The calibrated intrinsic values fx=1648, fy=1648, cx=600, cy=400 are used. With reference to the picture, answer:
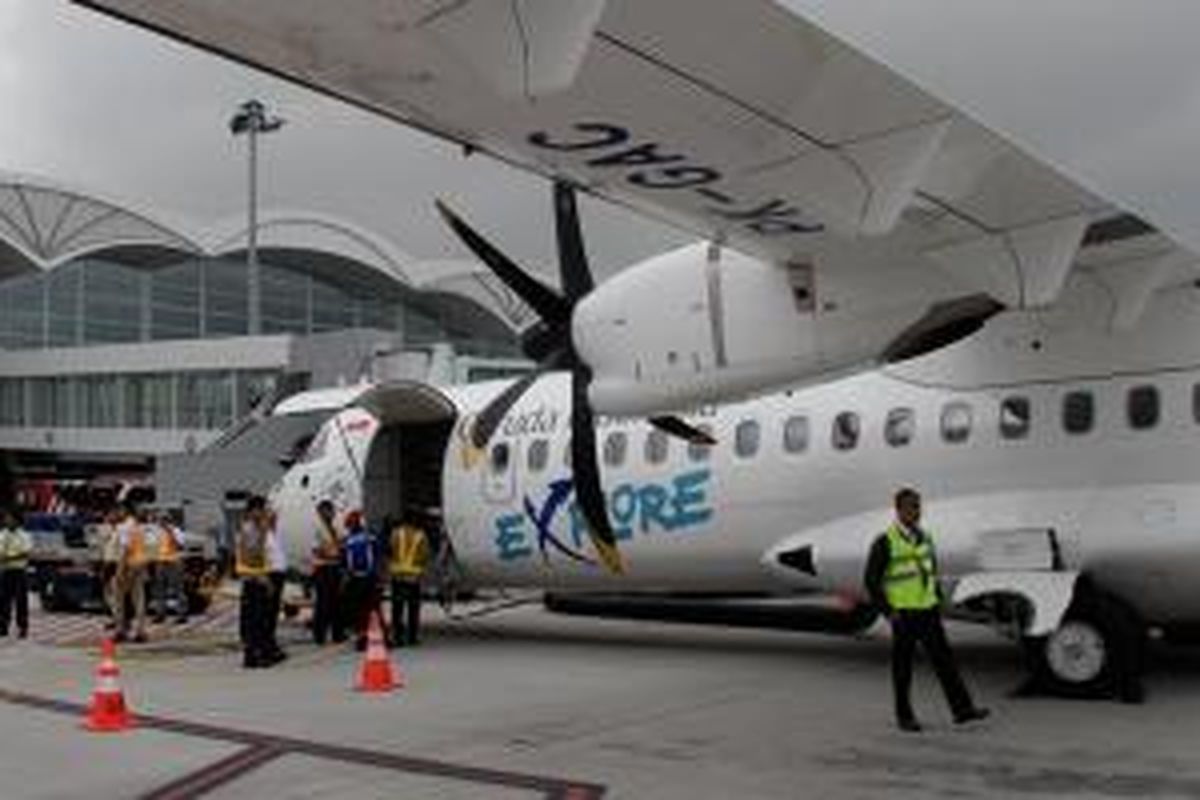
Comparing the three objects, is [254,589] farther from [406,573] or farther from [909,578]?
[909,578]

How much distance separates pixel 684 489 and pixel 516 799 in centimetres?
658

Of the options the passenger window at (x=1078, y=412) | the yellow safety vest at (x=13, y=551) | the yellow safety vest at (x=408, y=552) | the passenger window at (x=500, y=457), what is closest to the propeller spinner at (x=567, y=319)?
the passenger window at (x=500, y=457)

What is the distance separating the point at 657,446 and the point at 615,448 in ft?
1.66

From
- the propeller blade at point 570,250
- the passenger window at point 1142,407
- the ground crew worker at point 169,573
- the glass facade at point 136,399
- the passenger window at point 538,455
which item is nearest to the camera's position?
the passenger window at point 1142,407

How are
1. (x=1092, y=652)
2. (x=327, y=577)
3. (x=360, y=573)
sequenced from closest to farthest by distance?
(x=1092, y=652), (x=360, y=573), (x=327, y=577)

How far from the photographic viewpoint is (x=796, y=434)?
14.7m

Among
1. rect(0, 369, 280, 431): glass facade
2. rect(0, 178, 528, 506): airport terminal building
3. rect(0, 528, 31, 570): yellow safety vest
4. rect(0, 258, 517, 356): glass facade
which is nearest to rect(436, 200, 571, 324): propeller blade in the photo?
rect(0, 528, 31, 570): yellow safety vest

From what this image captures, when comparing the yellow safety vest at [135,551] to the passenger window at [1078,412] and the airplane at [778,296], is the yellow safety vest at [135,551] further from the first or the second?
the passenger window at [1078,412]

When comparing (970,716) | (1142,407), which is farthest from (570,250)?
(970,716)

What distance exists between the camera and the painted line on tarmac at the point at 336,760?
31.1 feet

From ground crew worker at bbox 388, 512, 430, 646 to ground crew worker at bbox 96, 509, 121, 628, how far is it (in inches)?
152

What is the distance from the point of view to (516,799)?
9.19 metres

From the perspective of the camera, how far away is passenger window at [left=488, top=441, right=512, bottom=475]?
17312mm

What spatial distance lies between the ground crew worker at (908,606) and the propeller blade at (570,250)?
3.40 m
